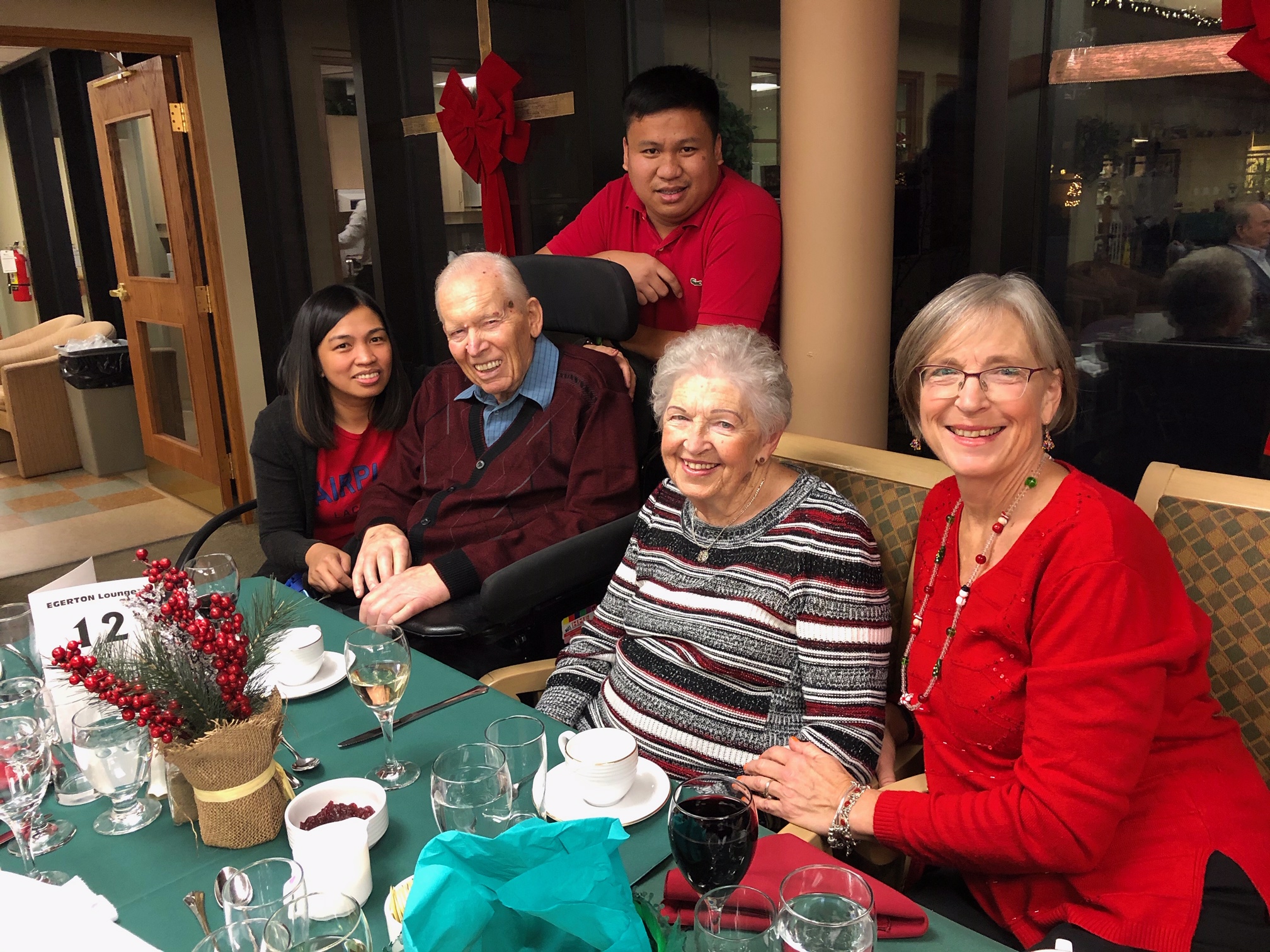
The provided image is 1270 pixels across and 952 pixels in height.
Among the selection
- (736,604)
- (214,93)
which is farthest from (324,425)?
(214,93)

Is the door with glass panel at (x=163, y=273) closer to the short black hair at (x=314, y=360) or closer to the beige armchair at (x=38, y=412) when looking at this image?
the beige armchair at (x=38, y=412)

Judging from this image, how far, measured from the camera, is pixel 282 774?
1.22 metres

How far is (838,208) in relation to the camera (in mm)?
2451

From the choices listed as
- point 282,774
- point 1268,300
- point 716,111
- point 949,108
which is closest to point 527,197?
point 716,111

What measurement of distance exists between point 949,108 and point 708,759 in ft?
6.40

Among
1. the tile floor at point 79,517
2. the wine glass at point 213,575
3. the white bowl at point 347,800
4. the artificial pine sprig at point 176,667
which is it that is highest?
the artificial pine sprig at point 176,667

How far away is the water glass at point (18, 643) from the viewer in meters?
1.47

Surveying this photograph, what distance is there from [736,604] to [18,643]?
3.78 feet

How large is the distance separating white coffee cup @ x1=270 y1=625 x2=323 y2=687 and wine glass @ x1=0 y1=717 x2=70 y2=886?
1.34ft

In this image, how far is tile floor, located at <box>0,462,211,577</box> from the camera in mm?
4918

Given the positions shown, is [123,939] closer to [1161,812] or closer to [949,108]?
[1161,812]

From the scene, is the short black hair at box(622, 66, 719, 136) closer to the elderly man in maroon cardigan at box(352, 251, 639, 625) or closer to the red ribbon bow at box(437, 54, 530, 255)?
the elderly man in maroon cardigan at box(352, 251, 639, 625)

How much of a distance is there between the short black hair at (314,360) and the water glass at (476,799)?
1.62 meters

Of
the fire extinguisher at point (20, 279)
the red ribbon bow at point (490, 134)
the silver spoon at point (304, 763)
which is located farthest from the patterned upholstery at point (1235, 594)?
the fire extinguisher at point (20, 279)
